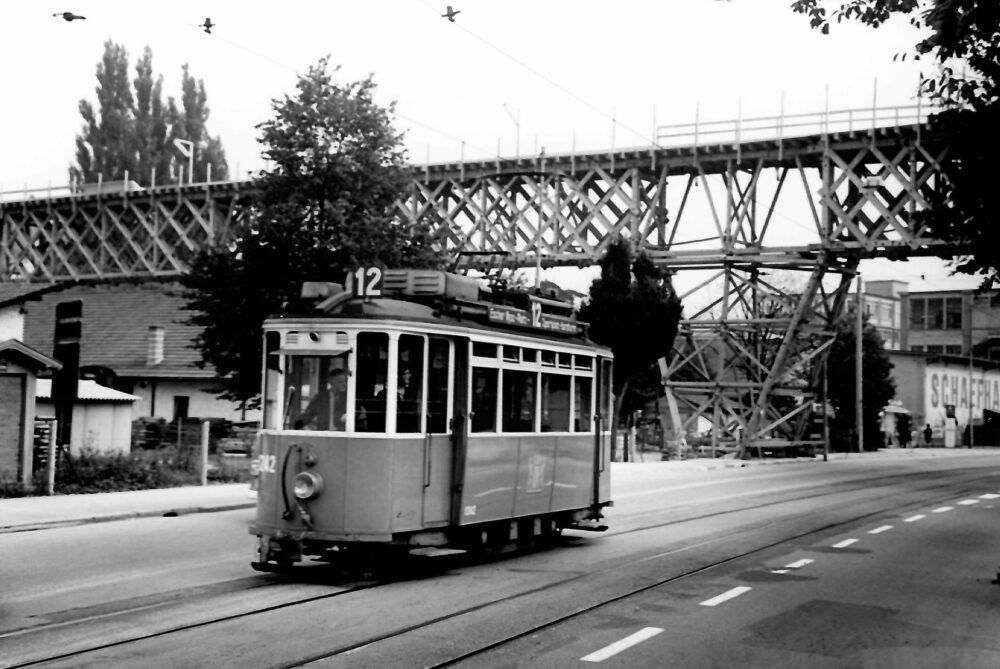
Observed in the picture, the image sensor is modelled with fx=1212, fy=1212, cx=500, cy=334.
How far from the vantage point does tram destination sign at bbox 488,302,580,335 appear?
13.2 meters

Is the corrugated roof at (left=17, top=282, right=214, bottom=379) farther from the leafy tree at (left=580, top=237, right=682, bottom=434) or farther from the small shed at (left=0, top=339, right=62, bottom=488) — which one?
the small shed at (left=0, top=339, right=62, bottom=488)

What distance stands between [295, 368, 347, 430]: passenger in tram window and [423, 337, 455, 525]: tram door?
0.89m

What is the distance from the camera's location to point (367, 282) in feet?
40.6

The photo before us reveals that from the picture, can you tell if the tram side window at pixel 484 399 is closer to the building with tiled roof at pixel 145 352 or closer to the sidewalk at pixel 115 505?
the sidewalk at pixel 115 505

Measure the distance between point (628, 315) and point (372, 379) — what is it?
25056 mm

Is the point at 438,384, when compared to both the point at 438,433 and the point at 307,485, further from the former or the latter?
the point at 307,485

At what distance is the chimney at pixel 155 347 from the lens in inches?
1848

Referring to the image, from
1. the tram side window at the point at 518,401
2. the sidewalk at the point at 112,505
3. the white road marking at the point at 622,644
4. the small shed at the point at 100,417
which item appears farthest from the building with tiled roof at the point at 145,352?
the white road marking at the point at 622,644

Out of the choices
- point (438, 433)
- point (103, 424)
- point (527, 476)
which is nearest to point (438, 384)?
point (438, 433)

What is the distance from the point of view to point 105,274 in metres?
60.8

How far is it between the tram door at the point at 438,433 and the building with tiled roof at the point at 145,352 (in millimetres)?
31060

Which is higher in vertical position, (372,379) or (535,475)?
(372,379)

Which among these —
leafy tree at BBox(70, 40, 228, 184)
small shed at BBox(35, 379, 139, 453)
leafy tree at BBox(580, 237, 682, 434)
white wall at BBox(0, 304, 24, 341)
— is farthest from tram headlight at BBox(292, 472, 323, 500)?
leafy tree at BBox(70, 40, 228, 184)

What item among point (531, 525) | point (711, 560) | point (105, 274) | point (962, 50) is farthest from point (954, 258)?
point (105, 274)
